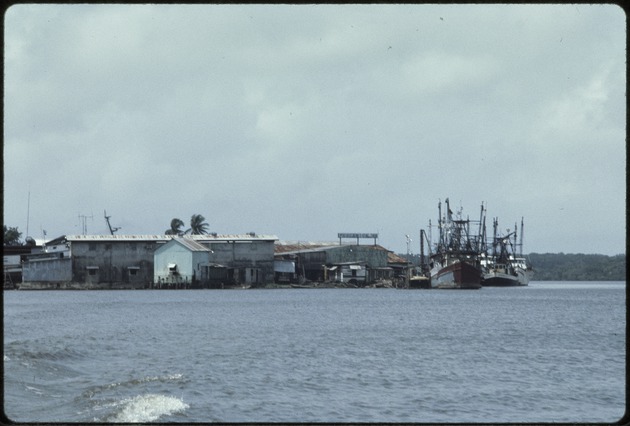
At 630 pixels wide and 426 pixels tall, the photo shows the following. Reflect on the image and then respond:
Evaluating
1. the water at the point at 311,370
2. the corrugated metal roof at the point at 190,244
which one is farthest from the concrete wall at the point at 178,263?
the water at the point at 311,370

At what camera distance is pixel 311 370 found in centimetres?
2345

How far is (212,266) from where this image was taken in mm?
86500

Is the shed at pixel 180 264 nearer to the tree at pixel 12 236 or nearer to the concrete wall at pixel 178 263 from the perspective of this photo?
the concrete wall at pixel 178 263

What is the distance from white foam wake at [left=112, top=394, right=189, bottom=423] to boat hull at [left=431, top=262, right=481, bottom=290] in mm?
80614

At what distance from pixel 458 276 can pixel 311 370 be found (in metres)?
77.6

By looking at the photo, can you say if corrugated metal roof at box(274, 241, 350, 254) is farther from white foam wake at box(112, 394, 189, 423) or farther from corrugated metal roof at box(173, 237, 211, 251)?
white foam wake at box(112, 394, 189, 423)

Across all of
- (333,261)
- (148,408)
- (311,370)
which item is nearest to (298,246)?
(333,261)

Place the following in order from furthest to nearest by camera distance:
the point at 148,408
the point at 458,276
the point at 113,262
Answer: the point at 458,276, the point at 113,262, the point at 148,408

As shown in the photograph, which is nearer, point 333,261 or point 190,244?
point 190,244

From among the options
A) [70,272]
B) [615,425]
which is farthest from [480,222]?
[615,425]

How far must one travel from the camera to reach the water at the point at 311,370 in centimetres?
1736

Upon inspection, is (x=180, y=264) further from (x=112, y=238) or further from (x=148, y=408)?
(x=148, y=408)

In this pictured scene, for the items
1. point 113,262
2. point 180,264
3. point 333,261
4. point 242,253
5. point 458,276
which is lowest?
point 458,276

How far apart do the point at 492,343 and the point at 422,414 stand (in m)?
15.5
